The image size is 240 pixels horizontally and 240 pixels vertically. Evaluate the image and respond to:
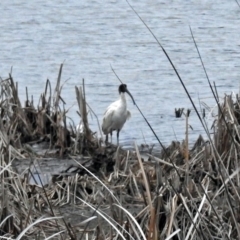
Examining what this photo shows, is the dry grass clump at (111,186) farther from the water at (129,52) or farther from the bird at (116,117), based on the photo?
the water at (129,52)

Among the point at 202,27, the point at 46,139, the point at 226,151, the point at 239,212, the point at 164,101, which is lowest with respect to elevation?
the point at 202,27

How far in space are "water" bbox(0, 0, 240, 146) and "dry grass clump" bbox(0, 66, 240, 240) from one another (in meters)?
2.13

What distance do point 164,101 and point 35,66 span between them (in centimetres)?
400

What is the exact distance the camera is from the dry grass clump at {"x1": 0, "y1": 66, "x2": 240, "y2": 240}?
15.5 ft

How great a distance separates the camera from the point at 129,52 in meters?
20.7

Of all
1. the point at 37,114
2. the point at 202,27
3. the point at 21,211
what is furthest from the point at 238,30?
the point at 21,211

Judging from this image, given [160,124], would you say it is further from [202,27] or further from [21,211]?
[202,27]

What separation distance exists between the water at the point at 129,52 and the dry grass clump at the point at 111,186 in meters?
2.13

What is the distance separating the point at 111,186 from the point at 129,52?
43.1 ft

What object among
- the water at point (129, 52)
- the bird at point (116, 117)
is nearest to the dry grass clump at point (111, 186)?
the bird at point (116, 117)

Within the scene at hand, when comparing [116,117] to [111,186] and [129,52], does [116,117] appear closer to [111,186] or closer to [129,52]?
[111,186]

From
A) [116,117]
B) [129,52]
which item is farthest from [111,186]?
[129,52]

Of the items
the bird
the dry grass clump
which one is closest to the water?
the bird

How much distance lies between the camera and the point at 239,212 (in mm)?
5043
